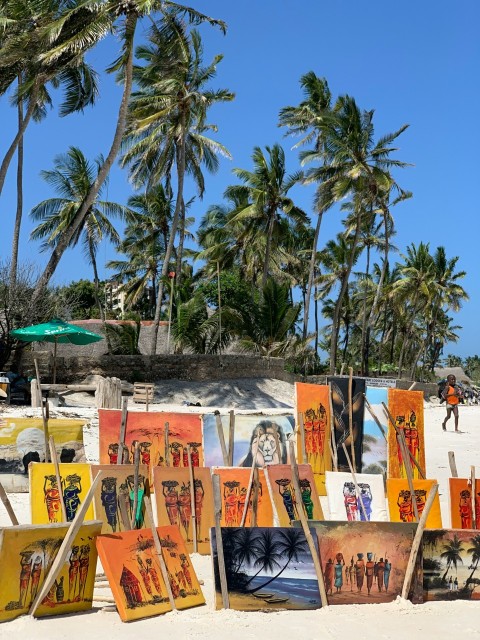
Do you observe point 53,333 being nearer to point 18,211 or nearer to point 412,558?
point 18,211

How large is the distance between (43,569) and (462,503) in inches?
175

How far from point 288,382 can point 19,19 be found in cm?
1363

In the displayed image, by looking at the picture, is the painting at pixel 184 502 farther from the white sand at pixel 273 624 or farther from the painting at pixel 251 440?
the painting at pixel 251 440

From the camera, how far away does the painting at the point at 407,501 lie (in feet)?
28.3

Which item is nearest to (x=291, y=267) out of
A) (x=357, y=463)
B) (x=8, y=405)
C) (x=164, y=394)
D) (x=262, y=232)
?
(x=262, y=232)

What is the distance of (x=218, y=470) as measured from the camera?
8.46 metres

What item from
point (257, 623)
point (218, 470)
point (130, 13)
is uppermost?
point (130, 13)

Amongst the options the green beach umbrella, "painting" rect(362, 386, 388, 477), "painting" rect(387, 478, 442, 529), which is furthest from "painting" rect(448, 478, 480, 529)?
the green beach umbrella

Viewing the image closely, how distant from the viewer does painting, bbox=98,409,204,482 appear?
9492 mm

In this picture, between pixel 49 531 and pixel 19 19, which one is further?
pixel 19 19

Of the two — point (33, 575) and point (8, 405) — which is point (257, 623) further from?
point (8, 405)

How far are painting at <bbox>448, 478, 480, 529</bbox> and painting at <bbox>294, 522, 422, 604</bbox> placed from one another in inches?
65.7

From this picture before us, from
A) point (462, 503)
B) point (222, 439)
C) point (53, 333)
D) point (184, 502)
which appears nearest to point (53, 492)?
point (184, 502)

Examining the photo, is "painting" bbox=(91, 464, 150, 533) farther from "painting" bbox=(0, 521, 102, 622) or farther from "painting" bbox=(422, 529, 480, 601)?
"painting" bbox=(422, 529, 480, 601)
